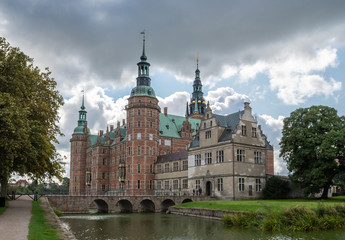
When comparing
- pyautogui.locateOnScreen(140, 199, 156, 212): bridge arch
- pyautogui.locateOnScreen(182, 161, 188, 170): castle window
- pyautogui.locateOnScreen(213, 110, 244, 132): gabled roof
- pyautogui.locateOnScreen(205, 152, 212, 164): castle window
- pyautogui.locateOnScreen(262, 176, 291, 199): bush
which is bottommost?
pyautogui.locateOnScreen(140, 199, 156, 212): bridge arch

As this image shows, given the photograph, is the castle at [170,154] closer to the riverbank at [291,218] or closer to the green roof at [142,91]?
the green roof at [142,91]

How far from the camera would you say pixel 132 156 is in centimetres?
6372

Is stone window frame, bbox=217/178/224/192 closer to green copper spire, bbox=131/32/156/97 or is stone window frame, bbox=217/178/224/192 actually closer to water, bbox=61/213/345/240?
water, bbox=61/213/345/240

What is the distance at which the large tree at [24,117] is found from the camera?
20094 mm

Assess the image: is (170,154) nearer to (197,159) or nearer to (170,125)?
(197,159)

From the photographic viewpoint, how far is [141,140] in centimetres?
6391

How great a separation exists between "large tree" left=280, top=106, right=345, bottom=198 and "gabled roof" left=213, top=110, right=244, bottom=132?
6240mm

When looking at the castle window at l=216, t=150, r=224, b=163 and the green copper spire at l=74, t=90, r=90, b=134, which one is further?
the green copper spire at l=74, t=90, r=90, b=134

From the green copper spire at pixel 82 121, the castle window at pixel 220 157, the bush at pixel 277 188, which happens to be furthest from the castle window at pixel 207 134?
the green copper spire at pixel 82 121

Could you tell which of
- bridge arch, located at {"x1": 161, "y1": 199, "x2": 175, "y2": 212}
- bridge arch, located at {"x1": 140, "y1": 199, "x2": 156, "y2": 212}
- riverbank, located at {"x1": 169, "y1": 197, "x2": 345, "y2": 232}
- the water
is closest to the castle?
bridge arch, located at {"x1": 161, "y1": 199, "x2": 175, "y2": 212}

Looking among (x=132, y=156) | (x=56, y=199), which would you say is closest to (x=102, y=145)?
(x=132, y=156)

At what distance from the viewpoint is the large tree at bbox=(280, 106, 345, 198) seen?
3691 cm

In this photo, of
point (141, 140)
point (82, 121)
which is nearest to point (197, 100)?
point (82, 121)

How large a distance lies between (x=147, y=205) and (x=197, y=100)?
60.3 metres
